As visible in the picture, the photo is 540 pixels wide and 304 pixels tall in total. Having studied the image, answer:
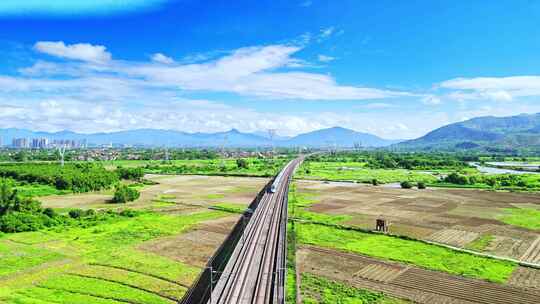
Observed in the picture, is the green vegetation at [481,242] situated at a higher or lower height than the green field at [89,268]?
higher

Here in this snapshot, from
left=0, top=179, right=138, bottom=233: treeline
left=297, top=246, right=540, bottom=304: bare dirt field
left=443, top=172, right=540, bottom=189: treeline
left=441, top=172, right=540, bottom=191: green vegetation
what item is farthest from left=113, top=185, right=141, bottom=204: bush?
left=443, top=172, right=540, bottom=189: treeline

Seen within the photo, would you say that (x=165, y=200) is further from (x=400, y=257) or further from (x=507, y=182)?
(x=507, y=182)

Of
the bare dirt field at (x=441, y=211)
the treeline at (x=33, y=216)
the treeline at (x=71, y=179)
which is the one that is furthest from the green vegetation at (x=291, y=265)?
the treeline at (x=71, y=179)

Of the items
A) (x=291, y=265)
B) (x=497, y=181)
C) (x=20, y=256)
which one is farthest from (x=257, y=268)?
(x=497, y=181)

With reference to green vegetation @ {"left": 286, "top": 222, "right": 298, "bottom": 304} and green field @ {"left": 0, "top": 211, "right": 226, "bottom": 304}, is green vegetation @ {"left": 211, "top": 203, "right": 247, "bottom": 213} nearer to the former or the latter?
green field @ {"left": 0, "top": 211, "right": 226, "bottom": 304}

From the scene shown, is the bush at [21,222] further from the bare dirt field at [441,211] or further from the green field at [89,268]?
the bare dirt field at [441,211]

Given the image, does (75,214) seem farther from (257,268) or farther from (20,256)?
(257,268)
